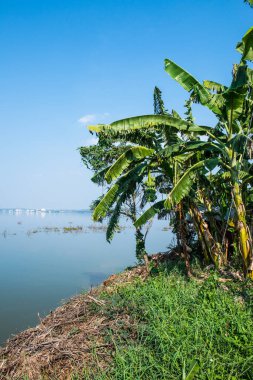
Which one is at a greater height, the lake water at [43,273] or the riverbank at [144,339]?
the riverbank at [144,339]

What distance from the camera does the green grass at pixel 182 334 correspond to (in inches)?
169

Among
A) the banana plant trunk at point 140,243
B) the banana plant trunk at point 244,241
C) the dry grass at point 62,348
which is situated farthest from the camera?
the banana plant trunk at point 140,243

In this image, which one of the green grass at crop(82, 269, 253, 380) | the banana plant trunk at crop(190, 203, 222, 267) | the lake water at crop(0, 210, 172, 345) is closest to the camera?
the green grass at crop(82, 269, 253, 380)

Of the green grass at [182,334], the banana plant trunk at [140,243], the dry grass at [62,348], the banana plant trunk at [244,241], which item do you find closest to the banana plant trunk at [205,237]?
the banana plant trunk at [244,241]

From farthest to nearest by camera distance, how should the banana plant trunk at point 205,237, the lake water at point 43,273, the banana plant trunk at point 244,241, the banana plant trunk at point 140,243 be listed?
the banana plant trunk at point 140,243 < the lake water at point 43,273 < the banana plant trunk at point 205,237 < the banana plant trunk at point 244,241

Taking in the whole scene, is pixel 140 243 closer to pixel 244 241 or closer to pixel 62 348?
pixel 244 241

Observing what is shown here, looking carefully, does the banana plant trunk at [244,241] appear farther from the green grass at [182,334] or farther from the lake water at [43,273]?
the lake water at [43,273]

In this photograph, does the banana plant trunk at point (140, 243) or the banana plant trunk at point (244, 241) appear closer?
the banana plant trunk at point (244, 241)

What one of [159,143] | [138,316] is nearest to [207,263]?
[159,143]

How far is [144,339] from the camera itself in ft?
16.9

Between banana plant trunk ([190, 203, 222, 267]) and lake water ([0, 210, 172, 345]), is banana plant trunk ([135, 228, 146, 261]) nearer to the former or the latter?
→ lake water ([0, 210, 172, 345])

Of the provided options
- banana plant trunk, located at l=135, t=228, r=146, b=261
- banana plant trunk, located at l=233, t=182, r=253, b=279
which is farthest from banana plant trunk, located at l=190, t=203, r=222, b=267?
banana plant trunk, located at l=135, t=228, r=146, b=261

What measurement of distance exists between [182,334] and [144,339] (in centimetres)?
59

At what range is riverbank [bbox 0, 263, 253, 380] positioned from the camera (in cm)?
438
